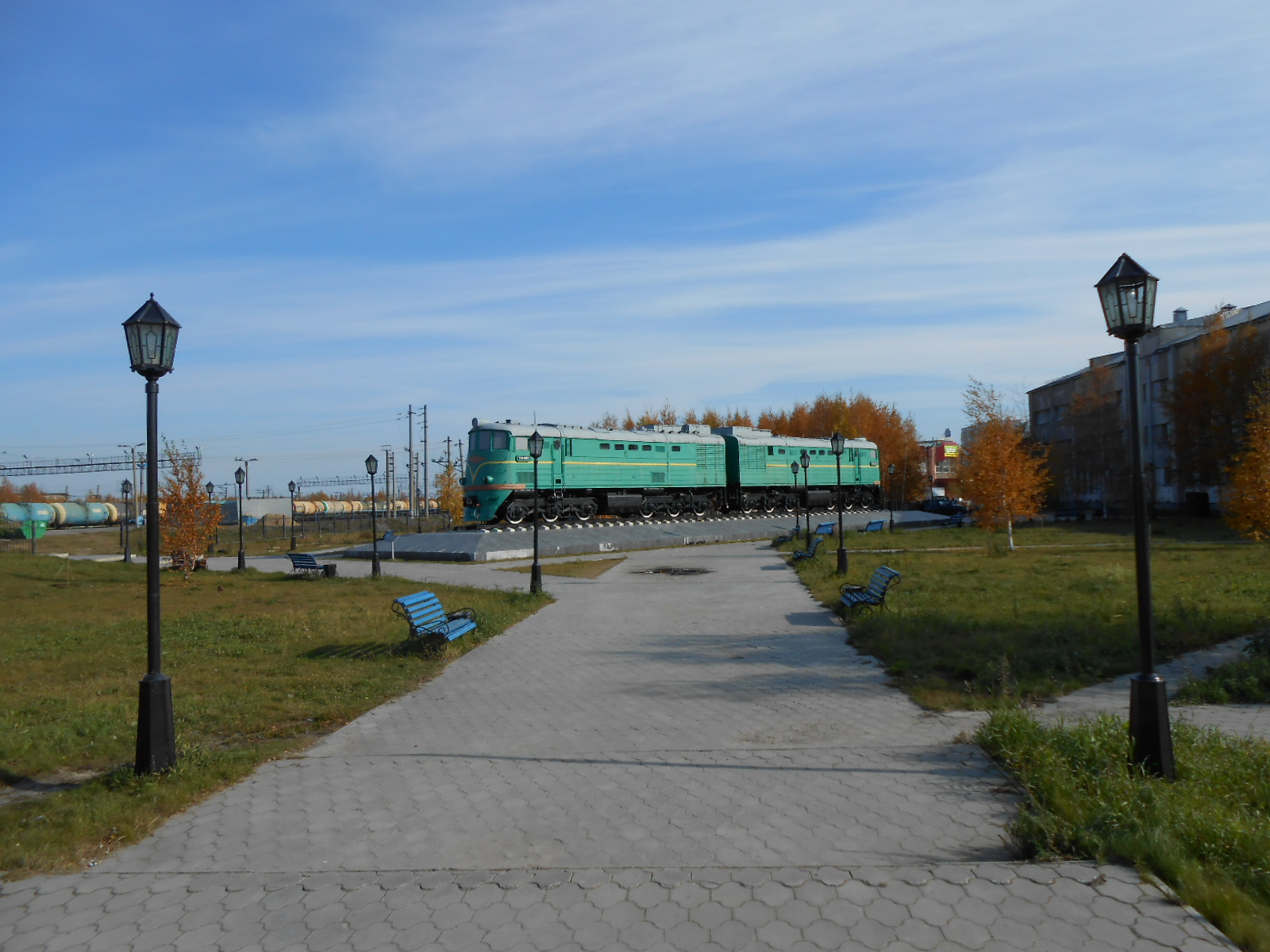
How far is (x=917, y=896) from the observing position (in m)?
3.90

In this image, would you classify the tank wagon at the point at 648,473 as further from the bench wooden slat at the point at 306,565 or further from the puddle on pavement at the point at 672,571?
the puddle on pavement at the point at 672,571

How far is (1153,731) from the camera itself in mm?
5332

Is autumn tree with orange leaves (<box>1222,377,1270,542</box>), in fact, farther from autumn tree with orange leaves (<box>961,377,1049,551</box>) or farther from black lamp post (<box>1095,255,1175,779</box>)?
black lamp post (<box>1095,255,1175,779</box>)

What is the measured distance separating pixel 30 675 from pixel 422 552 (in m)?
18.5

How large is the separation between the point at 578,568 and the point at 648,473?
1262 cm

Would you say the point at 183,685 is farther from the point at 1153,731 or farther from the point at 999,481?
the point at 999,481

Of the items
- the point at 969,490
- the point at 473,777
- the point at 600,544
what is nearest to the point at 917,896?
the point at 473,777

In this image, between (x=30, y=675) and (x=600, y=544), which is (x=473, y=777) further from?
(x=600, y=544)

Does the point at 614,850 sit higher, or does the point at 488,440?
the point at 488,440

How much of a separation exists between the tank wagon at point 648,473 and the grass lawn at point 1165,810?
24.3 m

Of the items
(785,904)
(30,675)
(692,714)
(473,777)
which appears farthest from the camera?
(30,675)

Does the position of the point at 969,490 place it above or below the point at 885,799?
above

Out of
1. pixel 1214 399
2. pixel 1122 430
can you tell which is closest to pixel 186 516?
pixel 1214 399

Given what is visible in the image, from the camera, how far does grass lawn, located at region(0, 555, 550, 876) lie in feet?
17.5
